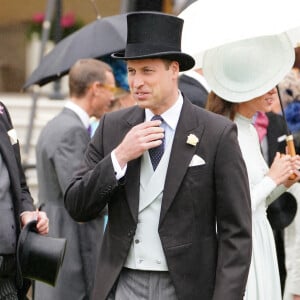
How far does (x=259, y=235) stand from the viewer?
643cm

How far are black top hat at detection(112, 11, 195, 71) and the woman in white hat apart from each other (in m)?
1.12

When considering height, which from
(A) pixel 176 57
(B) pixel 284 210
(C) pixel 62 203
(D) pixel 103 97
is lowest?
(B) pixel 284 210

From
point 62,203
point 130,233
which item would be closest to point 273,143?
point 62,203

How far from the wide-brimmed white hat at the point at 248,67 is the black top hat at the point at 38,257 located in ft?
5.01

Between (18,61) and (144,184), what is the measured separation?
1011 centimetres

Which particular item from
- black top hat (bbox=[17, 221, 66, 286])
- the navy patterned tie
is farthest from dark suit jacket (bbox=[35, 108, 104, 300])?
the navy patterned tie

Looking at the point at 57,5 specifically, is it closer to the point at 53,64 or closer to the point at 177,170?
the point at 53,64

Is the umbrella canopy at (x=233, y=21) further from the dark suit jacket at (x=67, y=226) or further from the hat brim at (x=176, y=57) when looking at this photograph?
the dark suit jacket at (x=67, y=226)

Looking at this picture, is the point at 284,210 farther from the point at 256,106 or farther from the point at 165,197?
the point at 165,197

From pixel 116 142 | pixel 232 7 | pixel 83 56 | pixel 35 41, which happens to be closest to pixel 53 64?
pixel 83 56

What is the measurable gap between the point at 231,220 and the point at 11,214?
43.1 inches

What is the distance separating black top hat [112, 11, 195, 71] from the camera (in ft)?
17.5

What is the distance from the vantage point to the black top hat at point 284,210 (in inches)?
287

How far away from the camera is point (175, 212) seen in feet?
17.2
